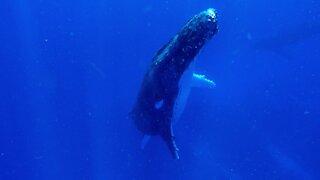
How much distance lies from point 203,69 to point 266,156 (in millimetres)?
3026

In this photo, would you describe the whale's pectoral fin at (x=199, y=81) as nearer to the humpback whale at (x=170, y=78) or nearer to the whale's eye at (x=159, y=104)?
the humpback whale at (x=170, y=78)

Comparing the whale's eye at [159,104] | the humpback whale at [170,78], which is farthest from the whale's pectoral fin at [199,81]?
the whale's eye at [159,104]

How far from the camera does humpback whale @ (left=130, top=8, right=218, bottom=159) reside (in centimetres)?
544

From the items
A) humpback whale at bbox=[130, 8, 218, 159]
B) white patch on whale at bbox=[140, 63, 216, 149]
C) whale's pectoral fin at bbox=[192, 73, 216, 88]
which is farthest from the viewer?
whale's pectoral fin at bbox=[192, 73, 216, 88]

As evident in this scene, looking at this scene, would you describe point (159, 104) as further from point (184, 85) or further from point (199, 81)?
point (199, 81)

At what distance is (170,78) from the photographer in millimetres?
6398

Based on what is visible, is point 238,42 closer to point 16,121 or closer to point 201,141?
point 201,141

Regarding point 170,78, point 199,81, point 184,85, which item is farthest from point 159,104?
point 199,81

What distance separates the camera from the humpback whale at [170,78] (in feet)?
17.9

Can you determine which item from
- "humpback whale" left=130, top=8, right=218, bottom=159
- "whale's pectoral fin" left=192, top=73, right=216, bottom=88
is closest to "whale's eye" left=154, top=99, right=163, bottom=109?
"humpback whale" left=130, top=8, right=218, bottom=159

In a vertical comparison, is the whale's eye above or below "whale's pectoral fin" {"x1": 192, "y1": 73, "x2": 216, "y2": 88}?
below

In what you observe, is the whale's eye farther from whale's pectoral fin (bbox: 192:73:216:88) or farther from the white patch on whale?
whale's pectoral fin (bbox: 192:73:216:88)

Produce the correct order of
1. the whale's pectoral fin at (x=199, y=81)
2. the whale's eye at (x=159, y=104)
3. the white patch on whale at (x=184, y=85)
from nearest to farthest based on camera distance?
the white patch on whale at (x=184, y=85)
the whale's eye at (x=159, y=104)
the whale's pectoral fin at (x=199, y=81)

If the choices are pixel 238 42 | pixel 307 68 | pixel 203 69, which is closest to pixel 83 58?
pixel 203 69
